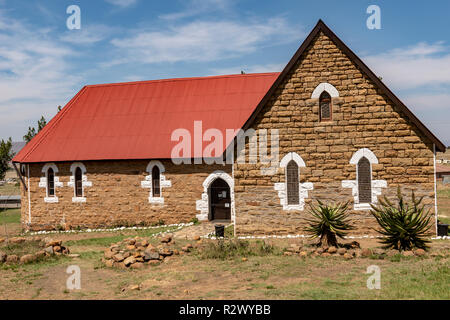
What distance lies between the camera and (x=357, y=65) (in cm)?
1612

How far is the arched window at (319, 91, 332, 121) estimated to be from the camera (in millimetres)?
16531

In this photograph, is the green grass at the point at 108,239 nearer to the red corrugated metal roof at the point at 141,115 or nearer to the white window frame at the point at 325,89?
the red corrugated metal roof at the point at 141,115

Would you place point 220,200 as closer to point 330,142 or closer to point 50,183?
point 330,142

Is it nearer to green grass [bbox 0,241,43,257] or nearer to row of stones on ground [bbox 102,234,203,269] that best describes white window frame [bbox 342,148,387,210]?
row of stones on ground [bbox 102,234,203,269]

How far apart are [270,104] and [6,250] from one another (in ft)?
38.8

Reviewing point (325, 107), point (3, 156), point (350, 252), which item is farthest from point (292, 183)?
point (3, 156)

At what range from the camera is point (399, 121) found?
15805 mm

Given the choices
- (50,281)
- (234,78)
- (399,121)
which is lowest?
(50,281)

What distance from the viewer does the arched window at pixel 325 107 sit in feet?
54.2

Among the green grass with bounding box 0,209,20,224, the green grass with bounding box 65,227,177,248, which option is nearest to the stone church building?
the green grass with bounding box 65,227,177,248

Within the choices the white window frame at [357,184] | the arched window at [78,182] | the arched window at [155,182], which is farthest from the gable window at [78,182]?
the white window frame at [357,184]

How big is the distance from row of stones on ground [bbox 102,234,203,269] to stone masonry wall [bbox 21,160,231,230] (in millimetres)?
6336
